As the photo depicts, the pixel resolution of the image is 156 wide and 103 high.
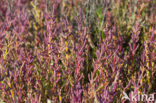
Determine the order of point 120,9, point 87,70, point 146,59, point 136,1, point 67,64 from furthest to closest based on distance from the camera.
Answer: point 120,9 < point 136,1 < point 87,70 < point 146,59 < point 67,64

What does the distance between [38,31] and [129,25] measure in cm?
129

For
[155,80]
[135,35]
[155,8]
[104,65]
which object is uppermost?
[155,8]

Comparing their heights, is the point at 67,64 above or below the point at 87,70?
above

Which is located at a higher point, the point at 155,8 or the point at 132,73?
the point at 155,8

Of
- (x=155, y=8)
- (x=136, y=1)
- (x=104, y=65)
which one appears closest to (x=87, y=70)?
(x=104, y=65)

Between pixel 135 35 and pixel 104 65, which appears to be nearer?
pixel 104 65

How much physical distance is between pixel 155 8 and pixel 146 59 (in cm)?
157

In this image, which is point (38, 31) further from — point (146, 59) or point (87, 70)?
point (146, 59)

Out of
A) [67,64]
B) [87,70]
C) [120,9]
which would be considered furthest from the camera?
[120,9]

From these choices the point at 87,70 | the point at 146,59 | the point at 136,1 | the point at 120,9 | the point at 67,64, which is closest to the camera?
the point at 67,64

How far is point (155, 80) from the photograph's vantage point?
2.13 m

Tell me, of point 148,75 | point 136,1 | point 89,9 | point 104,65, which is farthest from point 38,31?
point 148,75

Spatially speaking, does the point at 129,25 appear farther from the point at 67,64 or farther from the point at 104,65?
the point at 67,64

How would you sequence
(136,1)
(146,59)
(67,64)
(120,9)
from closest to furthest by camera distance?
(67,64)
(146,59)
(136,1)
(120,9)
